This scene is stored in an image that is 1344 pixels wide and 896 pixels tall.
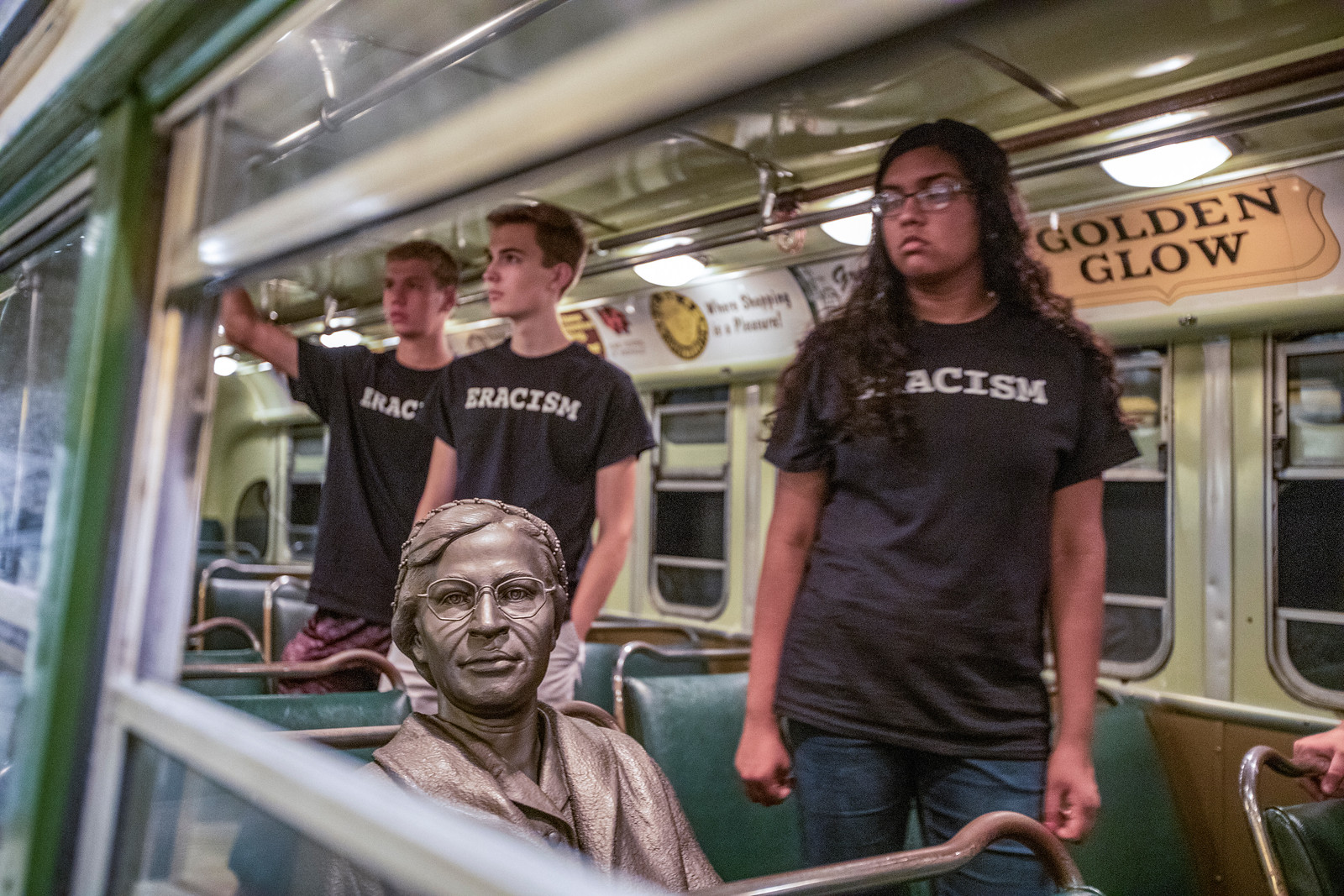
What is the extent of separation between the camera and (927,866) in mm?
1274

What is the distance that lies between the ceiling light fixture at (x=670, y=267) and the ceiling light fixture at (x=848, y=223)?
63 centimetres

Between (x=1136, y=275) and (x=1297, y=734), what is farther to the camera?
(x=1136, y=275)

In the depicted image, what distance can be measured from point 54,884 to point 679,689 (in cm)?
182

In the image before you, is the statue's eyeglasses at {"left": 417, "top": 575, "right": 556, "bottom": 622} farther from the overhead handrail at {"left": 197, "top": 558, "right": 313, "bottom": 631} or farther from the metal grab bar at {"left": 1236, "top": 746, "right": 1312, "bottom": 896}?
the overhead handrail at {"left": 197, "top": 558, "right": 313, "bottom": 631}

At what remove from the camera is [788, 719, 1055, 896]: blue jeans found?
1404 millimetres

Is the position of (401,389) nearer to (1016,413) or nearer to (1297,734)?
(1016,413)

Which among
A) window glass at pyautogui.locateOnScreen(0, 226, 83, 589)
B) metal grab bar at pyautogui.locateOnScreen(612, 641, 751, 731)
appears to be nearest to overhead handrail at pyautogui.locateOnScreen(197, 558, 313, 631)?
metal grab bar at pyautogui.locateOnScreen(612, 641, 751, 731)

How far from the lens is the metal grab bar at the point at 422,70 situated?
133 centimetres

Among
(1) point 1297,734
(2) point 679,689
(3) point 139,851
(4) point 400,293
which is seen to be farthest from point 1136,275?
(3) point 139,851

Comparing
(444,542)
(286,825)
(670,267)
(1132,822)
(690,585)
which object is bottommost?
(1132,822)

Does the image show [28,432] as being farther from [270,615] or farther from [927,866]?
[270,615]

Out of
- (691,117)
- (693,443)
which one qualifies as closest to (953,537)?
(691,117)

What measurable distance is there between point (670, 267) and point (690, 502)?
5.86ft

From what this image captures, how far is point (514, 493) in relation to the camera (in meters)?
0.93
